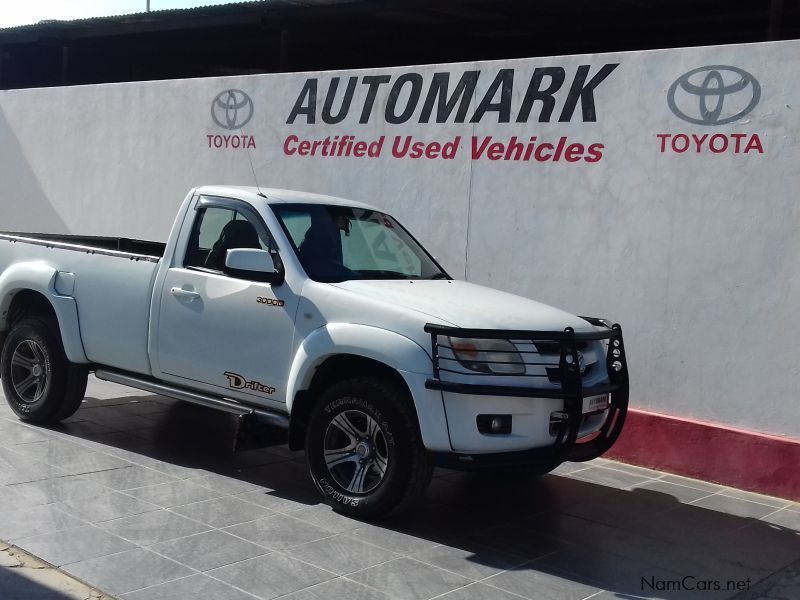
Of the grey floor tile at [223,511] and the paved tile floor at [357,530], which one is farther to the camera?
the grey floor tile at [223,511]

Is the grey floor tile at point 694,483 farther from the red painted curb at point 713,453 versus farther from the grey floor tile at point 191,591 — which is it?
the grey floor tile at point 191,591

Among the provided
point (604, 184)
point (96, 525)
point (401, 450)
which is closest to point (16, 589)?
point (96, 525)

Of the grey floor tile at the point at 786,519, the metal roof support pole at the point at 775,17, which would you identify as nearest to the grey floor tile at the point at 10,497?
the grey floor tile at the point at 786,519

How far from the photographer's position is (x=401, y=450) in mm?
5988

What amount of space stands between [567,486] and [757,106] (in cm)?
308

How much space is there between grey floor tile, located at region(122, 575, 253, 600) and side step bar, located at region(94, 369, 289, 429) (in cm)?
156

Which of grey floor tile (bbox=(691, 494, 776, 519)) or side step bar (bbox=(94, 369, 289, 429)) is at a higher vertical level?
side step bar (bbox=(94, 369, 289, 429))

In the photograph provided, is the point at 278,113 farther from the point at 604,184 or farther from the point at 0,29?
the point at 0,29

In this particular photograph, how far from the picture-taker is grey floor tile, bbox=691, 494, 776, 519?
7008mm

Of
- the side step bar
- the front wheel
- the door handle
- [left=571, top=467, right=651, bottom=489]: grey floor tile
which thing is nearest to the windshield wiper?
the front wheel

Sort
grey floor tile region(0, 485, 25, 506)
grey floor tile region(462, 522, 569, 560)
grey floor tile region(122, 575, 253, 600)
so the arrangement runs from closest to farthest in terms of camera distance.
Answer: grey floor tile region(122, 575, 253, 600), grey floor tile region(462, 522, 569, 560), grey floor tile region(0, 485, 25, 506)

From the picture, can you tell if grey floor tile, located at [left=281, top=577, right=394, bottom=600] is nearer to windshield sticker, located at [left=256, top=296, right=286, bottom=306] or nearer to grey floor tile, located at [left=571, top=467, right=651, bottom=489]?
windshield sticker, located at [left=256, top=296, right=286, bottom=306]

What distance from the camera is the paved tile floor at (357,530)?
5.31 metres

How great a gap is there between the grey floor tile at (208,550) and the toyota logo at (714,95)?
462 cm
